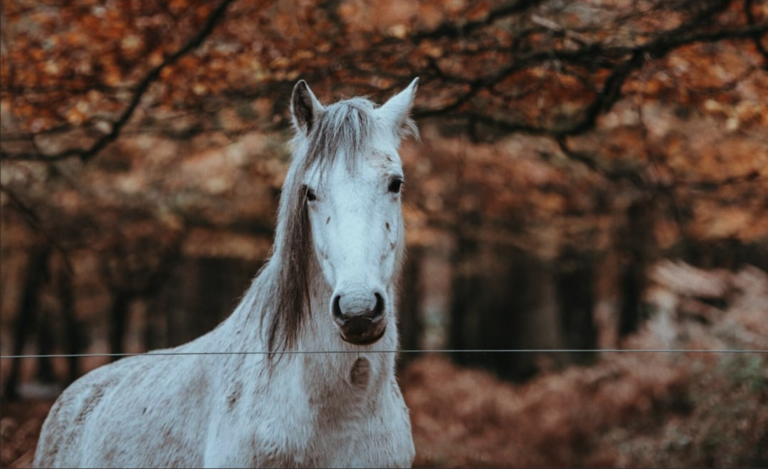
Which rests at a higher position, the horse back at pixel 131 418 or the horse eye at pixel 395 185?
the horse eye at pixel 395 185

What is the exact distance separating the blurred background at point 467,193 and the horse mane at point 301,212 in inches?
78.3

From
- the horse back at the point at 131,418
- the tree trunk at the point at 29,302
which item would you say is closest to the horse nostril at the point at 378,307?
the horse back at the point at 131,418

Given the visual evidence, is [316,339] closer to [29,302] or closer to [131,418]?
[131,418]

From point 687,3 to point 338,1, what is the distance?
3.05 meters

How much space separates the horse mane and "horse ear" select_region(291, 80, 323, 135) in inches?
1.0

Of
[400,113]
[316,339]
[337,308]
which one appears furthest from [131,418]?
[400,113]

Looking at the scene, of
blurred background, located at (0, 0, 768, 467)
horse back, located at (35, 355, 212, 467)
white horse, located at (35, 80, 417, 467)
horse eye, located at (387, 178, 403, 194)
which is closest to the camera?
white horse, located at (35, 80, 417, 467)

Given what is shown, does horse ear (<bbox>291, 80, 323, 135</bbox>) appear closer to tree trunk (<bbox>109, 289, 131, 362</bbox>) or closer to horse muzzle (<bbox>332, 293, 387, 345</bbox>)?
horse muzzle (<bbox>332, 293, 387, 345</bbox>)

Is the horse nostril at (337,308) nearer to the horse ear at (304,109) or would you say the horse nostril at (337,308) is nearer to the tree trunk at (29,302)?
the horse ear at (304,109)

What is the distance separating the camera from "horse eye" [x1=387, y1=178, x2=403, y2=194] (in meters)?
2.86

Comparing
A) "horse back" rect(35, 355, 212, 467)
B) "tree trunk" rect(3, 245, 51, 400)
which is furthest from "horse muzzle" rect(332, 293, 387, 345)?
"tree trunk" rect(3, 245, 51, 400)

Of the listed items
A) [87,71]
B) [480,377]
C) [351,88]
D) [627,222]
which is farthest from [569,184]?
[87,71]

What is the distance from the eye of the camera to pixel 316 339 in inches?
121

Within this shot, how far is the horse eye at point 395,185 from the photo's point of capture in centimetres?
286
